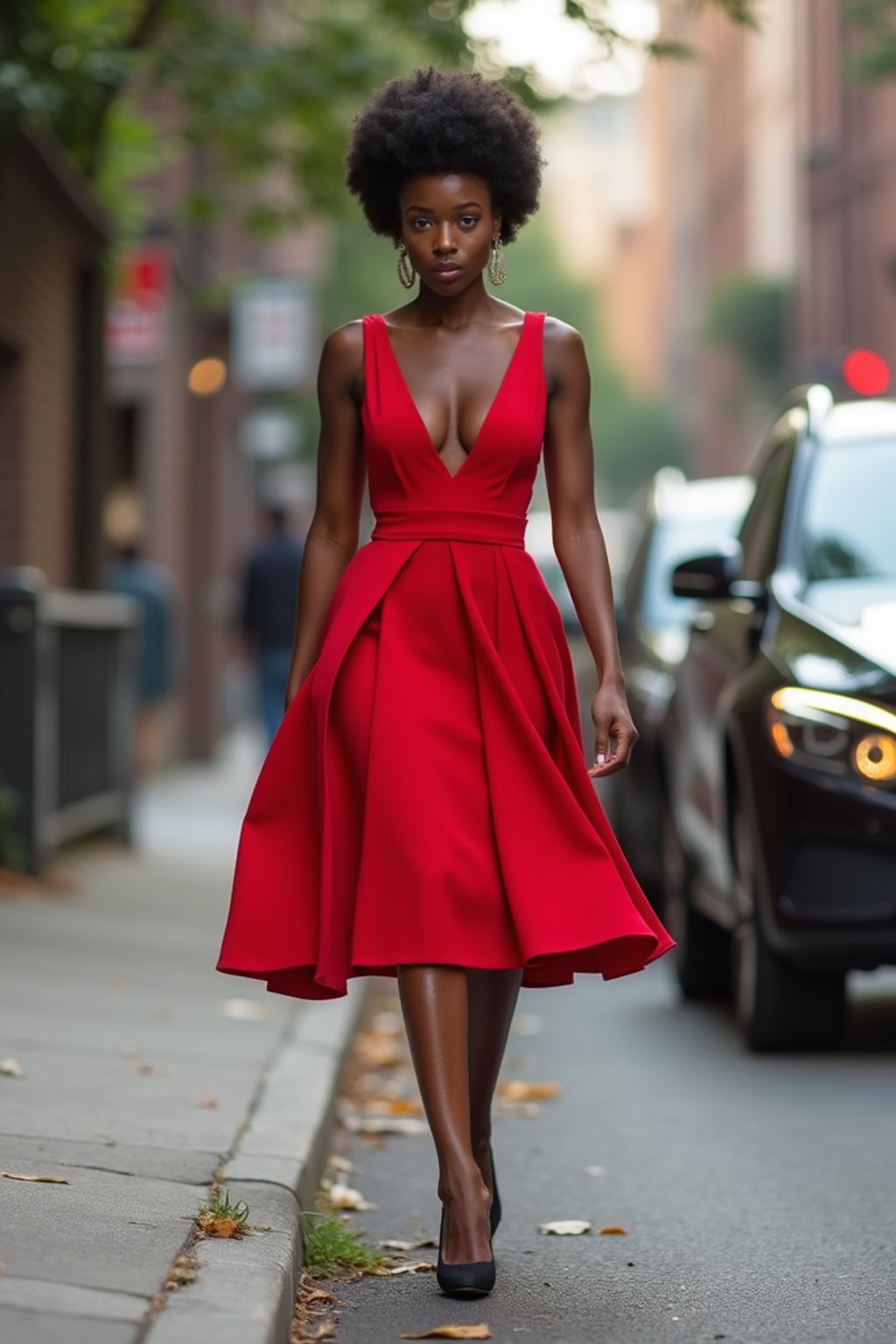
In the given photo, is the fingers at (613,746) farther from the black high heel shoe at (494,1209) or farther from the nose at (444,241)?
the nose at (444,241)

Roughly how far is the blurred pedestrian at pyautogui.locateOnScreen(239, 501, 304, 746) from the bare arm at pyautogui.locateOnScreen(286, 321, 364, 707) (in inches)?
441

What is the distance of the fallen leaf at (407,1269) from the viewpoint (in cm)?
495

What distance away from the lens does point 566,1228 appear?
543 centimetres

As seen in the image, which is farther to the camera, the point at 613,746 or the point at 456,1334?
the point at 613,746

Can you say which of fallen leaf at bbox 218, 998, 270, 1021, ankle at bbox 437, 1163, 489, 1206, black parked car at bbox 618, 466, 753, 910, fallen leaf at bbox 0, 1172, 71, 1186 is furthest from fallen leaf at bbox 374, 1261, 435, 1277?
black parked car at bbox 618, 466, 753, 910

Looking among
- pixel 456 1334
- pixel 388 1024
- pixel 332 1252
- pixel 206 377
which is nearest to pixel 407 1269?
pixel 332 1252

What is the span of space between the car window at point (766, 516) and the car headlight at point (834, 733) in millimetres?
862

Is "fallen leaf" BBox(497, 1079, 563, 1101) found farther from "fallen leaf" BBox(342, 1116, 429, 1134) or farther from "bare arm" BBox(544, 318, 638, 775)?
"bare arm" BBox(544, 318, 638, 775)

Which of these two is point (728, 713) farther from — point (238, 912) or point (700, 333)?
point (700, 333)

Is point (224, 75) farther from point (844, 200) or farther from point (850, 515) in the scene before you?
point (844, 200)

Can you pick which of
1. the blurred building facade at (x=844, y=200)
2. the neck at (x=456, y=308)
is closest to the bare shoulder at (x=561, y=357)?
the neck at (x=456, y=308)

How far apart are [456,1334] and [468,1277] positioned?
0.24m

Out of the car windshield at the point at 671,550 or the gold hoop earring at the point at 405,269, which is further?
the car windshield at the point at 671,550

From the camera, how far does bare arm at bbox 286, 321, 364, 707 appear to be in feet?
16.0
